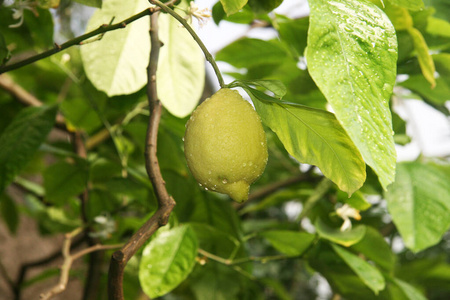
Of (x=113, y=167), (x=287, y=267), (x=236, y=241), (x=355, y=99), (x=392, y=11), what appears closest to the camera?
(x=355, y=99)

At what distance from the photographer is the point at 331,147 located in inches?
11.5

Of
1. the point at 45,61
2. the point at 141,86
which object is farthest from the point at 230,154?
the point at 45,61

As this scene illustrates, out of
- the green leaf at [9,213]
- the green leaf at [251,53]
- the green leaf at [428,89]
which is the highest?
the green leaf at [251,53]

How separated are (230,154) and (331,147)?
0.22 feet

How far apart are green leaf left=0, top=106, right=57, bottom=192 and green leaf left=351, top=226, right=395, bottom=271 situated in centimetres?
44

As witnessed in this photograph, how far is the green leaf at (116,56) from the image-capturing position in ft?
1.57

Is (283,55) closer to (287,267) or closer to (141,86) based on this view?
(141,86)

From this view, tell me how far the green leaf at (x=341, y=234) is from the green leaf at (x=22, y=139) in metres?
0.36

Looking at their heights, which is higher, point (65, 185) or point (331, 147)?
point (331, 147)

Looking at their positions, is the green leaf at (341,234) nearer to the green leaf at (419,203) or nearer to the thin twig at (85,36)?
the green leaf at (419,203)

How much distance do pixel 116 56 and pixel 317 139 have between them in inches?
11.1

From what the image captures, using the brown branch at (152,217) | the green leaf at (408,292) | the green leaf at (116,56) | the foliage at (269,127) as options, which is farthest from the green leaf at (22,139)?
the green leaf at (408,292)

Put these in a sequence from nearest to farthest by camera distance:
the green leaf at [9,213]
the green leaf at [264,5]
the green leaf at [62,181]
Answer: the green leaf at [264,5] → the green leaf at [62,181] → the green leaf at [9,213]

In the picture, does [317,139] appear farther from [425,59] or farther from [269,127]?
[425,59]
